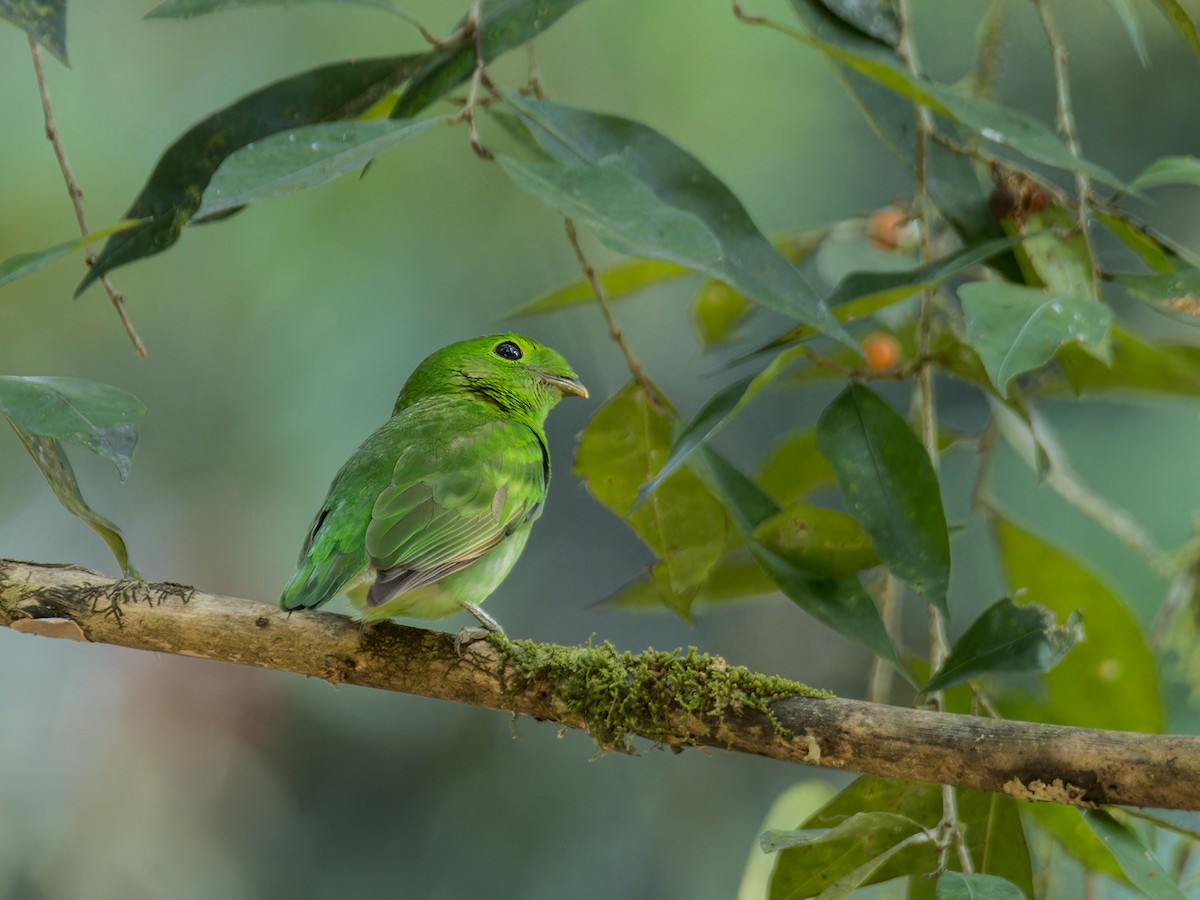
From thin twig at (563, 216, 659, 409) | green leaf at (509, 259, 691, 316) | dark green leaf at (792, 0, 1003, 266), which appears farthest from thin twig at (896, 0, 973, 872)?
green leaf at (509, 259, 691, 316)

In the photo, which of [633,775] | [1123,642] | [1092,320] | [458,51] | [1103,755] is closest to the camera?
[1103,755]

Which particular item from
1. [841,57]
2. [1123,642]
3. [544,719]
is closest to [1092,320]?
[841,57]

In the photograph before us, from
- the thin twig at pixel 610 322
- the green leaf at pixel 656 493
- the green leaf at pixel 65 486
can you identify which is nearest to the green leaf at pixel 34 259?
the green leaf at pixel 65 486

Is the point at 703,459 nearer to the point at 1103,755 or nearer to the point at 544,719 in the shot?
the point at 544,719

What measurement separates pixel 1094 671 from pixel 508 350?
1876 mm

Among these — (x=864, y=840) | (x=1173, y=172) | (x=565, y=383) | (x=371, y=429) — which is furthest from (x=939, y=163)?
(x=371, y=429)

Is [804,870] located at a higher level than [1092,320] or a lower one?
lower

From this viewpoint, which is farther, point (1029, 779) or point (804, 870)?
point (804, 870)

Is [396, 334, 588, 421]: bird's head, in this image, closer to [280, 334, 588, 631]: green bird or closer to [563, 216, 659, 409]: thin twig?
[280, 334, 588, 631]: green bird

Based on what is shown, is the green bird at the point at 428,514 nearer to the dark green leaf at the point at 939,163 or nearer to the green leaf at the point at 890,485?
the green leaf at the point at 890,485

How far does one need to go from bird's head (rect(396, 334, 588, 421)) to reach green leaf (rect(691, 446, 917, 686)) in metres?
1.07

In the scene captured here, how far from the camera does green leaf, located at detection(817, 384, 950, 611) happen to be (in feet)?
7.88

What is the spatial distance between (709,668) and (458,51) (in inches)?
55.1

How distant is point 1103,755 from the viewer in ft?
6.34
